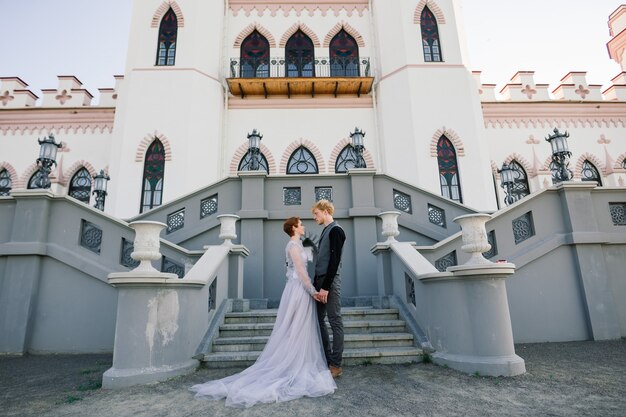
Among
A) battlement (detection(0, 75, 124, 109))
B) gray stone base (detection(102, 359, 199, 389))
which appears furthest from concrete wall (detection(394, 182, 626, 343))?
battlement (detection(0, 75, 124, 109))

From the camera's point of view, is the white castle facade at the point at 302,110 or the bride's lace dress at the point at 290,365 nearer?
the bride's lace dress at the point at 290,365

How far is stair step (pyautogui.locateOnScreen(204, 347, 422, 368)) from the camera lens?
504cm

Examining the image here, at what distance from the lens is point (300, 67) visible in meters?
15.0

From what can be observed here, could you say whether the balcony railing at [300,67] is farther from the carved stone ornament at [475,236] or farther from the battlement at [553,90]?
the carved stone ornament at [475,236]

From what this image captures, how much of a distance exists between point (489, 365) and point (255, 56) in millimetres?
14348

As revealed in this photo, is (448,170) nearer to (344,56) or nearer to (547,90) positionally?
(344,56)

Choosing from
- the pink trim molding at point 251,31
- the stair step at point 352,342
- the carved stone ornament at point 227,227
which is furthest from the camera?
the pink trim molding at point 251,31

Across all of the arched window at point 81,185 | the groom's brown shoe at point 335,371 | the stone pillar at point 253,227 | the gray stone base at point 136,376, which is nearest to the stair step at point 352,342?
the gray stone base at point 136,376

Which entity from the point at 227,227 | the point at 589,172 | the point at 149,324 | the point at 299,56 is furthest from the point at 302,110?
the point at 589,172

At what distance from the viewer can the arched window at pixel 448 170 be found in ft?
42.3

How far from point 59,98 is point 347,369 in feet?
56.4

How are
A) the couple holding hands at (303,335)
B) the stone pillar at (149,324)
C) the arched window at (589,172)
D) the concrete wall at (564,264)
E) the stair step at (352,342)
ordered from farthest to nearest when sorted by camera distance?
the arched window at (589,172), the concrete wall at (564,264), the stair step at (352,342), the stone pillar at (149,324), the couple holding hands at (303,335)

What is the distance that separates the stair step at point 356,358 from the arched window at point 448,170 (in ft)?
28.8

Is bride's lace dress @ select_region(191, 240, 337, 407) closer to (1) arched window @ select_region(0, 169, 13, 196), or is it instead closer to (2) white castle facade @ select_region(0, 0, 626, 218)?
(2) white castle facade @ select_region(0, 0, 626, 218)
